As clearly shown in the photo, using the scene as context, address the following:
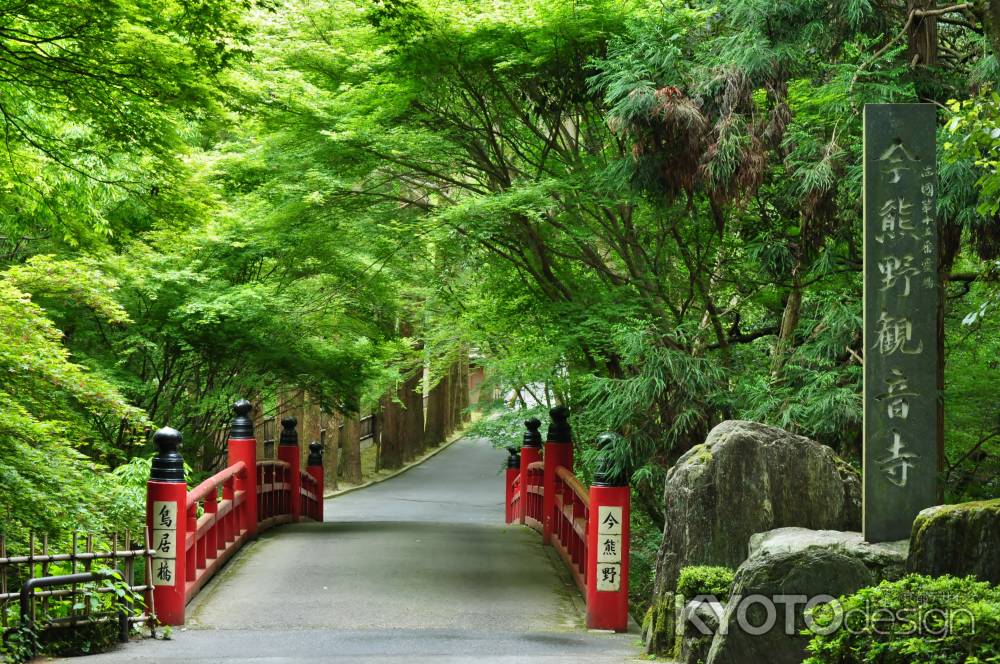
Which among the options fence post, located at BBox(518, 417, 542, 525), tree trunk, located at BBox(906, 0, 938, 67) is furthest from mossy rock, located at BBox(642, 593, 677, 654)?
fence post, located at BBox(518, 417, 542, 525)

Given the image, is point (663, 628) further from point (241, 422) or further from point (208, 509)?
point (241, 422)

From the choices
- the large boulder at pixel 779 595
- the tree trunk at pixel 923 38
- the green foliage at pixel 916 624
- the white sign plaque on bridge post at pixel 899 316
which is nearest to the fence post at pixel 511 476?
the tree trunk at pixel 923 38

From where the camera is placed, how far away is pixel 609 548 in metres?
9.41

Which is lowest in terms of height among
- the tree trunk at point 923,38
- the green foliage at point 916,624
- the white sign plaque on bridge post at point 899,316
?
the green foliage at point 916,624

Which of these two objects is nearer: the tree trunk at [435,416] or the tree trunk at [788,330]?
the tree trunk at [788,330]

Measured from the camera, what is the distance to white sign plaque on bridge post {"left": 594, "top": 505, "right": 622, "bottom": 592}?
9391mm

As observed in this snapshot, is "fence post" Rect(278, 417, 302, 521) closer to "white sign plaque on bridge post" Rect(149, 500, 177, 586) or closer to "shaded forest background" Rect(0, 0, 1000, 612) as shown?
"shaded forest background" Rect(0, 0, 1000, 612)

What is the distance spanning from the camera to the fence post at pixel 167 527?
29.5 feet

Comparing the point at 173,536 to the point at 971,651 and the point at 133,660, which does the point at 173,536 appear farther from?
the point at 971,651

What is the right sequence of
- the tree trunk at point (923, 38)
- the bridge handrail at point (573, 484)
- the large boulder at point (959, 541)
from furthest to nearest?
the bridge handrail at point (573, 484)
the tree trunk at point (923, 38)
the large boulder at point (959, 541)

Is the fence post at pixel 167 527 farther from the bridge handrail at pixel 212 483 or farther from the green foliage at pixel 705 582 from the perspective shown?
the green foliage at pixel 705 582

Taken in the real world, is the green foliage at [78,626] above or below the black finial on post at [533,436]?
below

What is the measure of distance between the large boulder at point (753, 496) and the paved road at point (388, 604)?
3.56 ft

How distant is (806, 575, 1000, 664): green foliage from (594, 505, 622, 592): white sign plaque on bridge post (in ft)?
14.8
